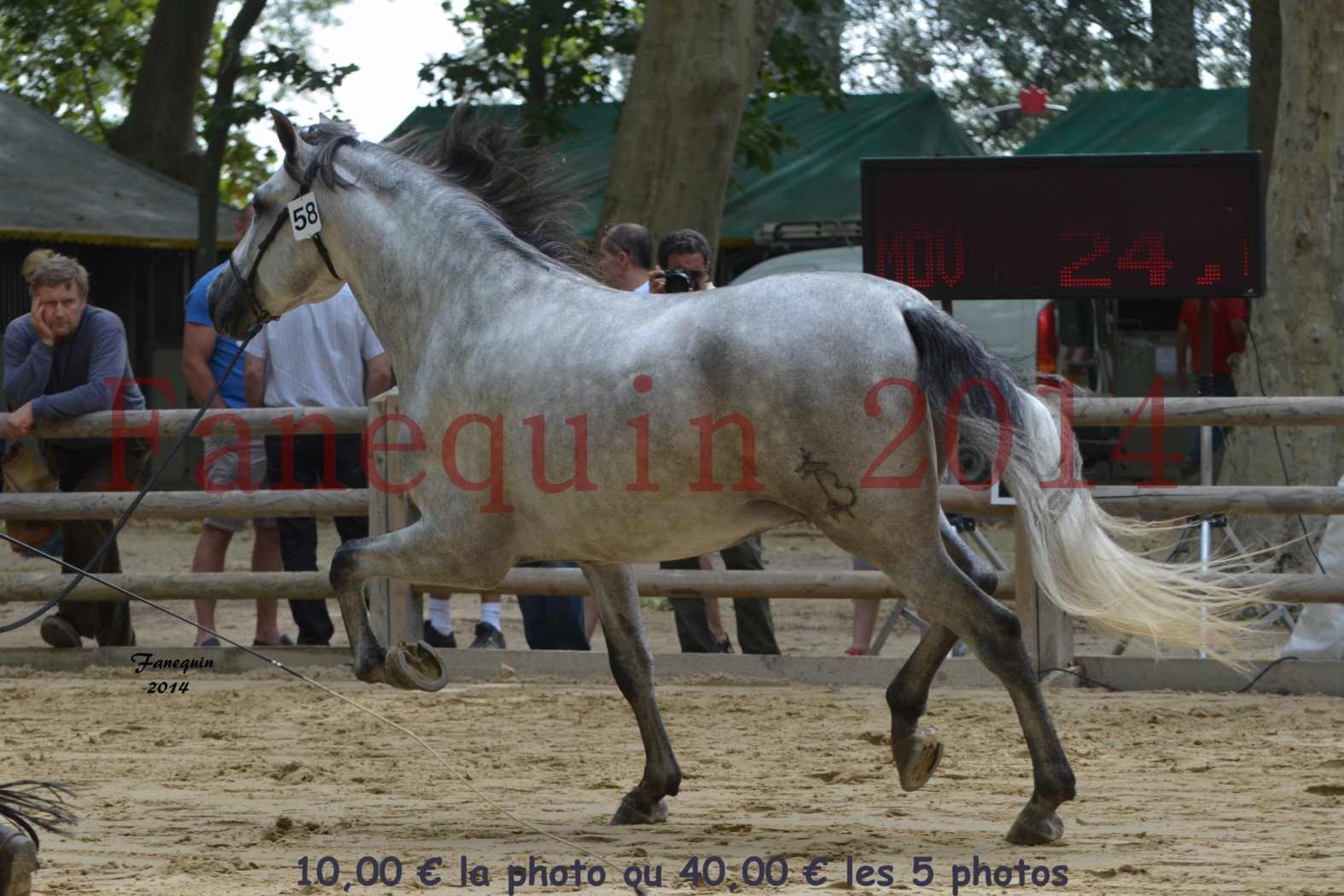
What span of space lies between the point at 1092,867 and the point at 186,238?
55.3ft

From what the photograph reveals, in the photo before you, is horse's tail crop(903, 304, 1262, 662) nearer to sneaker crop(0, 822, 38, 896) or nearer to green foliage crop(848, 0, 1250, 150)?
sneaker crop(0, 822, 38, 896)

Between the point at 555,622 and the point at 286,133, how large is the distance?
3783 mm

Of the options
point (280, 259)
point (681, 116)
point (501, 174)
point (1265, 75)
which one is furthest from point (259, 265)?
point (1265, 75)

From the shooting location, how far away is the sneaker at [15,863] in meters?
3.85

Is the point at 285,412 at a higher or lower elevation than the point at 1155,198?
lower

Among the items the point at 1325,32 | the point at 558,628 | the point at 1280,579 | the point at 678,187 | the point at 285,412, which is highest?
the point at 1325,32

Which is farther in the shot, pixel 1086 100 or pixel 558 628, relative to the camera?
pixel 1086 100

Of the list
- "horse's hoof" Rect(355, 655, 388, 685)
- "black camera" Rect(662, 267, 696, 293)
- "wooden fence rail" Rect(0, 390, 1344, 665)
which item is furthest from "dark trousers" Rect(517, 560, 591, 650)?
"horse's hoof" Rect(355, 655, 388, 685)

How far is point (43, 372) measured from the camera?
8750mm

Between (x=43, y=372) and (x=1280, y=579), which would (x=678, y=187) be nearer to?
(x=43, y=372)

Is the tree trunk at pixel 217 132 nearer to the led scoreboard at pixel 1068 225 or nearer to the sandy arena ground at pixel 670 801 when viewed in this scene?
the sandy arena ground at pixel 670 801

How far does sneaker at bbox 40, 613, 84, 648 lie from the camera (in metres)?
8.88

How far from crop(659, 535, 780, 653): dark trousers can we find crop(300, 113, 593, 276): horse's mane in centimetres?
322

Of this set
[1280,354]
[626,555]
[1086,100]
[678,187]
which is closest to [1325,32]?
[1280,354]
